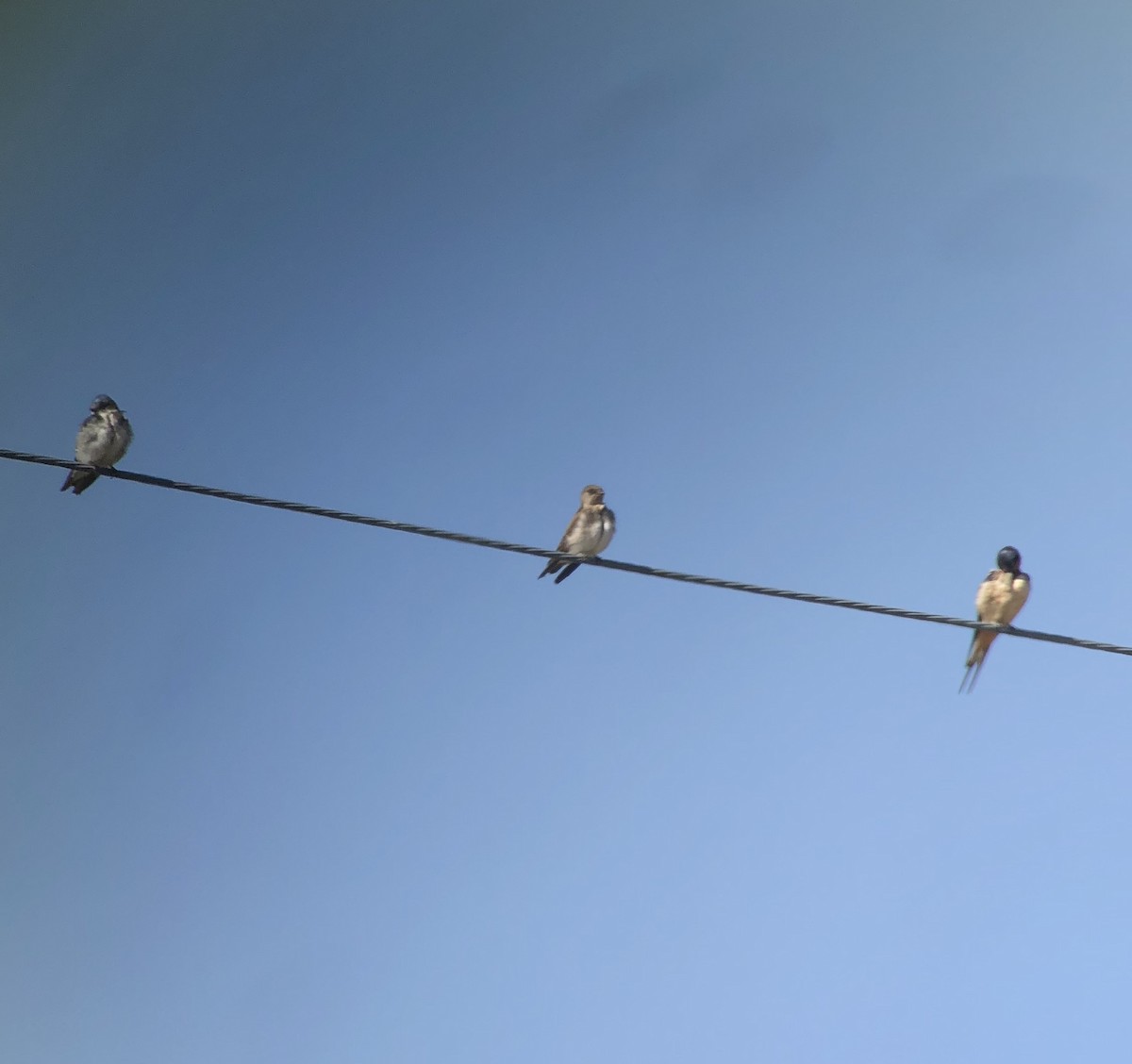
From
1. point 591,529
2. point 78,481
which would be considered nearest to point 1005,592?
point 591,529

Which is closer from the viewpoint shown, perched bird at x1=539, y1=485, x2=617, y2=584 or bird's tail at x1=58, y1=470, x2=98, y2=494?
bird's tail at x1=58, y1=470, x2=98, y2=494

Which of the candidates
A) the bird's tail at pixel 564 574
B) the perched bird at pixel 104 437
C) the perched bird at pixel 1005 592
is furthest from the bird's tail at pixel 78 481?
the perched bird at pixel 1005 592

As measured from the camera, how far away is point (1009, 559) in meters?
15.5

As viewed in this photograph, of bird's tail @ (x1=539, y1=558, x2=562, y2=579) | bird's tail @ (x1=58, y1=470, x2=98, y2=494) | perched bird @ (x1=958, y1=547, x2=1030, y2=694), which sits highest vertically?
perched bird @ (x1=958, y1=547, x2=1030, y2=694)

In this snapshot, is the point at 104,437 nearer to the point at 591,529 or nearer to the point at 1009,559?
the point at 591,529

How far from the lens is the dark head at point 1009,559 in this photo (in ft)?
50.4

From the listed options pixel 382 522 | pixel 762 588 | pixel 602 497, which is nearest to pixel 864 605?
pixel 762 588

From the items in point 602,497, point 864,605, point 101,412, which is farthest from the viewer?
point 602,497

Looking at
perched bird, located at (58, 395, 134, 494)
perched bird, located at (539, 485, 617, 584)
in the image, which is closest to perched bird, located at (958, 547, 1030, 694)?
perched bird, located at (539, 485, 617, 584)

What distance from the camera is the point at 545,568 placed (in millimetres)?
13594

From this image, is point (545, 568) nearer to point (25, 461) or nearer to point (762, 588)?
point (762, 588)

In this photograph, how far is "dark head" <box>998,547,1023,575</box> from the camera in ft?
50.4

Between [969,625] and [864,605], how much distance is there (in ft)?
2.18

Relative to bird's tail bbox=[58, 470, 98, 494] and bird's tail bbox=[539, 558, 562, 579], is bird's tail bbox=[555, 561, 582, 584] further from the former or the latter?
bird's tail bbox=[58, 470, 98, 494]
